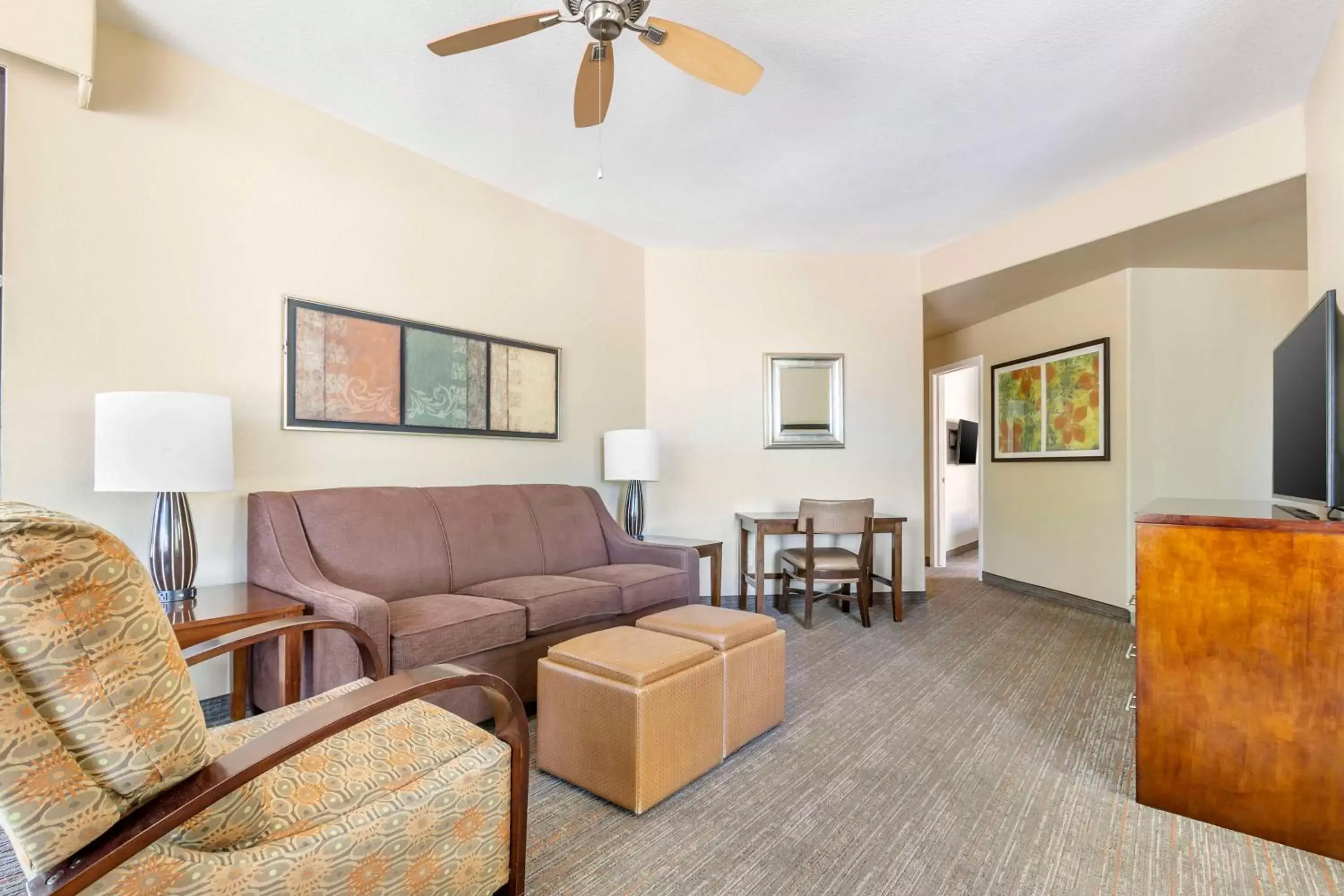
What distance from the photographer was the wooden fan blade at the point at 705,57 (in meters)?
1.90

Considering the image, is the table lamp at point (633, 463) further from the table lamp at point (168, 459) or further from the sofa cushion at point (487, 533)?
the table lamp at point (168, 459)

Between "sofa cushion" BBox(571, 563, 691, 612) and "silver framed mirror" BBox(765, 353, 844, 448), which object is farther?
"silver framed mirror" BBox(765, 353, 844, 448)

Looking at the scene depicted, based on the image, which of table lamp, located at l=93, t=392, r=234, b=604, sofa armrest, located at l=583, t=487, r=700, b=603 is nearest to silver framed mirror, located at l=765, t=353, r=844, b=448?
sofa armrest, located at l=583, t=487, r=700, b=603

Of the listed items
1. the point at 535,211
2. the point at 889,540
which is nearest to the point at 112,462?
the point at 535,211

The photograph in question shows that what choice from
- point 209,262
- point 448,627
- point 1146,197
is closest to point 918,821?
point 448,627

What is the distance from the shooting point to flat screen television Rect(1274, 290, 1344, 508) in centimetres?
193

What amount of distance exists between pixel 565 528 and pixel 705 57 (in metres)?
2.39

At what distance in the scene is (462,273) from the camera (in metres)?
3.40

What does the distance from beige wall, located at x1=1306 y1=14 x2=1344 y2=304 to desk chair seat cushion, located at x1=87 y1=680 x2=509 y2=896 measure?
3.35m

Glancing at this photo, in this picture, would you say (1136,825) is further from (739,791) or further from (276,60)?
(276,60)

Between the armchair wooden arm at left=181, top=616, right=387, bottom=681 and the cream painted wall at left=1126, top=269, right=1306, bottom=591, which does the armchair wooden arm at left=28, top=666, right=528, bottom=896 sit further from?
the cream painted wall at left=1126, top=269, right=1306, bottom=591

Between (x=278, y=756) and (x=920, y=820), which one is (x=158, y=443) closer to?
(x=278, y=756)

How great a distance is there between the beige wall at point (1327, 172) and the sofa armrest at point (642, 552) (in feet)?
9.55

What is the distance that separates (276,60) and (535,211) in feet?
5.04
